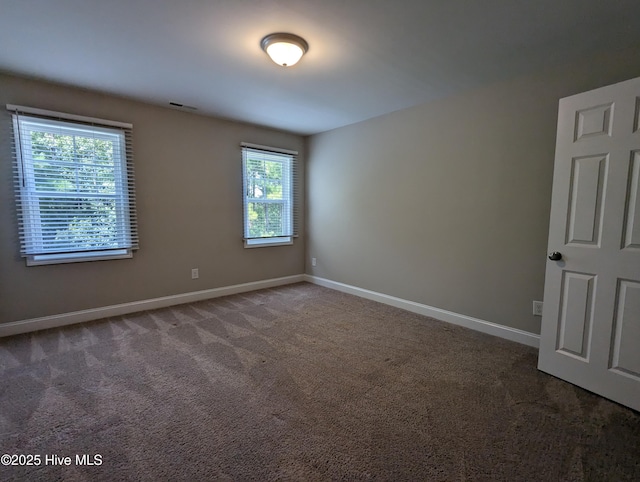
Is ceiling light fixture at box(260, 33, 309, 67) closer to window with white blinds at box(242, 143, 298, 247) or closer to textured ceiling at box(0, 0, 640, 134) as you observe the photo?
textured ceiling at box(0, 0, 640, 134)

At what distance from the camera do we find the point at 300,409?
5.94 ft

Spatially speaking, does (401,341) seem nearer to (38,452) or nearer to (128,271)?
(38,452)

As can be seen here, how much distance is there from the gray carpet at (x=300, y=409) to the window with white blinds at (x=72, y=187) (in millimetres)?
887

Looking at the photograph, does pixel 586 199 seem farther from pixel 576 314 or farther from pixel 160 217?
pixel 160 217

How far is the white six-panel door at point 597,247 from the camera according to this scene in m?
1.83

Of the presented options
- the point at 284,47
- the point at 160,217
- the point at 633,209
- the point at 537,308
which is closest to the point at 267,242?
the point at 160,217

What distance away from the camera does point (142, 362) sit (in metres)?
2.36

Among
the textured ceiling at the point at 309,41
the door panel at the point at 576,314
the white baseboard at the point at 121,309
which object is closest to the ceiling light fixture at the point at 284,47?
the textured ceiling at the point at 309,41

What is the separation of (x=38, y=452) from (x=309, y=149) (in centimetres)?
444

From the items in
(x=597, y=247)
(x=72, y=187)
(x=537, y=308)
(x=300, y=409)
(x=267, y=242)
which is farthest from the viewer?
(x=267, y=242)

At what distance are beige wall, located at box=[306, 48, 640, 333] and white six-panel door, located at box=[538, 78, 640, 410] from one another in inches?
18.7

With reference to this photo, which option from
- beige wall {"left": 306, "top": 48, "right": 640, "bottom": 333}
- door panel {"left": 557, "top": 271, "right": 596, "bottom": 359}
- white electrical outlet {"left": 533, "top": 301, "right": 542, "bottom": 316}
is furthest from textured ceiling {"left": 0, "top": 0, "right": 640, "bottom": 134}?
white electrical outlet {"left": 533, "top": 301, "right": 542, "bottom": 316}

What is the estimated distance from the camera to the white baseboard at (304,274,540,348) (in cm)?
272

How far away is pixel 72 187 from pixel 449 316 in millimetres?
4213
